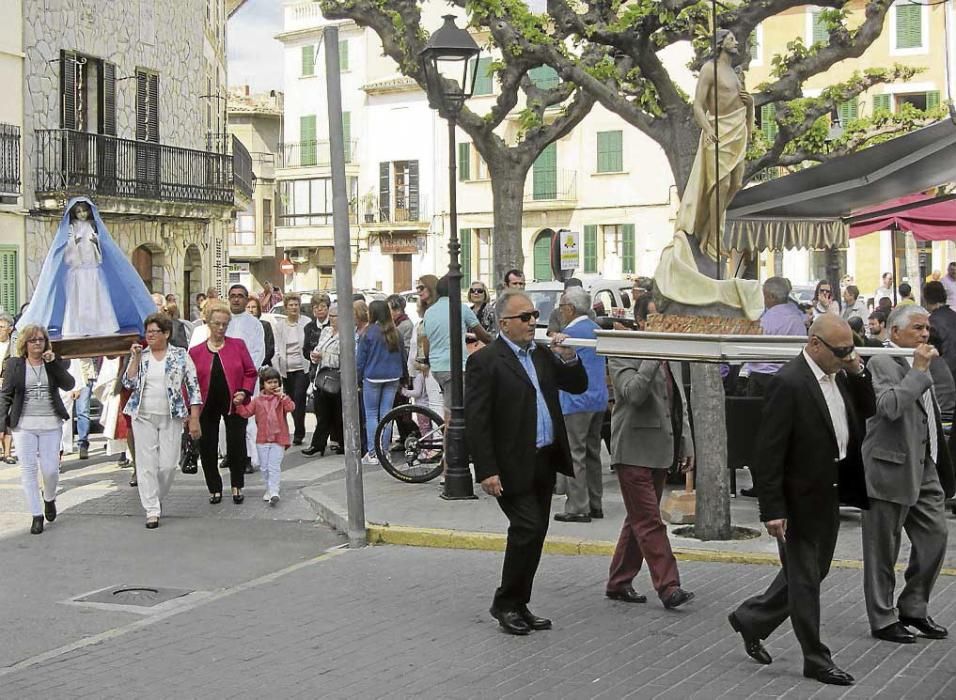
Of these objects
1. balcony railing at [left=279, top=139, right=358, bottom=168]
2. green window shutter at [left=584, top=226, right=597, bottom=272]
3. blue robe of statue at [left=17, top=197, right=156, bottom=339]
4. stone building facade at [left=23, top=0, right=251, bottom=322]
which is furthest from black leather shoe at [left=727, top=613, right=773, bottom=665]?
balcony railing at [left=279, top=139, right=358, bottom=168]

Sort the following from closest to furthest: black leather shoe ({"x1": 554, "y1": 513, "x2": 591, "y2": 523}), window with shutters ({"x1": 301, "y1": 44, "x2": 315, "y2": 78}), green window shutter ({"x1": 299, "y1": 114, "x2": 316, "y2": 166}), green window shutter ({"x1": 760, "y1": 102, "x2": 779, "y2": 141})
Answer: black leather shoe ({"x1": 554, "y1": 513, "x2": 591, "y2": 523})
green window shutter ({"x1": 760, "y1": 102, "x2": 779, "y2": 141})
green window shutter ({"x1": 299, "y1": 114, "x2": 316, "y2": 166})
window with shutters ({"x1": 301, "y1": 44, "x2": 315, "y2": 78})

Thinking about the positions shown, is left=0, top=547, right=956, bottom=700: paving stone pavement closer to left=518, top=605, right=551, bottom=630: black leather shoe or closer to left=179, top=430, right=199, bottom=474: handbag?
left=518, top=605, right=551, bottom=630: black leather shoe

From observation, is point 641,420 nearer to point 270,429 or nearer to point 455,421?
point 455,421

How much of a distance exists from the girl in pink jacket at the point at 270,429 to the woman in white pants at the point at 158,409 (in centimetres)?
74

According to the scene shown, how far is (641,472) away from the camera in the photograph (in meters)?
8.55

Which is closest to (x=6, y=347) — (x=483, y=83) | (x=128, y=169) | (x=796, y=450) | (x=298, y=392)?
(x=298, y=392)

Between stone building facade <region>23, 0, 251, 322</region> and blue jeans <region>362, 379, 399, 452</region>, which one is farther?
stone building facade <region>23, 0, 251, 322</region>

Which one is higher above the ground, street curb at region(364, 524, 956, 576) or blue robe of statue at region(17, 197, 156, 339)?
blue robe of statue at region(17, 197, 156, 339)

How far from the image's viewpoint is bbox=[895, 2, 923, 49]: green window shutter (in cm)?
4372

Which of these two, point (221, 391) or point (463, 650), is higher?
point (221, 391)

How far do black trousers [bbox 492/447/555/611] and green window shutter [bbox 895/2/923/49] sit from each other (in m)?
39.6

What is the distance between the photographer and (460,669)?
7.16 meters

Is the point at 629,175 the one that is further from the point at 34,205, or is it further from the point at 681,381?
the point at 681,381

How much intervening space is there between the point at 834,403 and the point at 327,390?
30.7 ft
